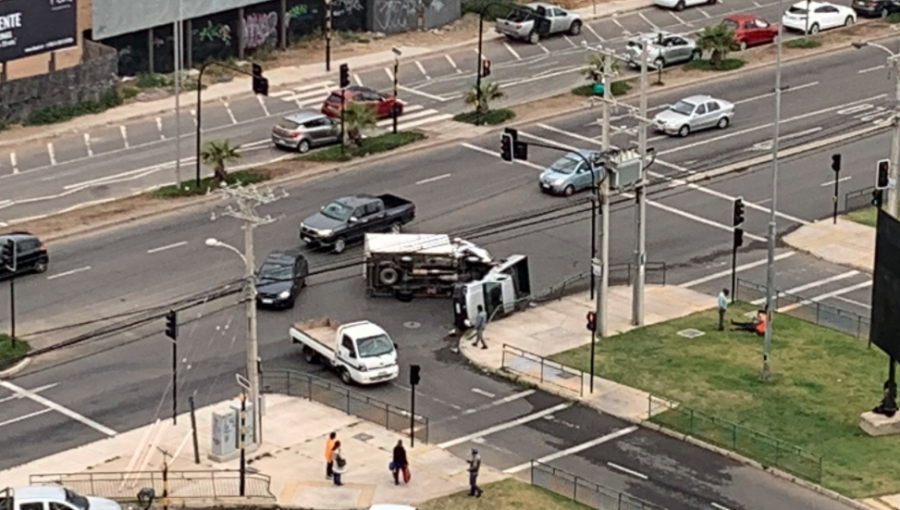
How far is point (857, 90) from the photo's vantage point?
105 metres

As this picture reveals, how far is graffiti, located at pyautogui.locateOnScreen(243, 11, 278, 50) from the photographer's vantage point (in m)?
108

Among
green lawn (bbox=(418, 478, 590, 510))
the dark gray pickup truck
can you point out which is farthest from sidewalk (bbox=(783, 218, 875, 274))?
green lawn (bbox=(418, 478, 590, 510))

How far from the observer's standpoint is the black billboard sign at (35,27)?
96.9m

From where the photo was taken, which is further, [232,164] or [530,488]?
[232,164]

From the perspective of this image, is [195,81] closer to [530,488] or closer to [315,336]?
[315,336]

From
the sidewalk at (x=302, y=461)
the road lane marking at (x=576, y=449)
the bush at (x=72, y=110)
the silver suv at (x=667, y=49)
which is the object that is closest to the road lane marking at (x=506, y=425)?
the sidewalk at (x=302, y=461)

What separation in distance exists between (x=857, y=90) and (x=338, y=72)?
81.9 ft

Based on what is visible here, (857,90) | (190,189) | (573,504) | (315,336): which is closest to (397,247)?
(315,336)

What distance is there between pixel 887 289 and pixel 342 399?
17.3m

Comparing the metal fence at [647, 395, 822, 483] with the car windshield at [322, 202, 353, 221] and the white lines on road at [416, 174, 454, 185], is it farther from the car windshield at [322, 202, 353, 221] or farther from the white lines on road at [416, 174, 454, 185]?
the white lines on road at [416, 174, 454, 185]

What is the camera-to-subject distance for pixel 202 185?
3494 inches

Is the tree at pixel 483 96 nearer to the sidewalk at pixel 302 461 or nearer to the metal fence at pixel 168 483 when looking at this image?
the sidewalk at pixel 302 461

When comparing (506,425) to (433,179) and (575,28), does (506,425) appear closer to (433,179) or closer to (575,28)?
(433,179)

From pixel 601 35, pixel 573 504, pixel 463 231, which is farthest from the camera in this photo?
pixel 601 35
